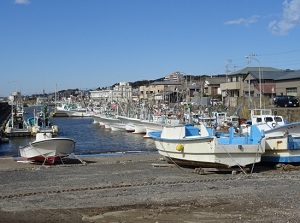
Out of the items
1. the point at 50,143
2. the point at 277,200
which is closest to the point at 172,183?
the point at 277,200

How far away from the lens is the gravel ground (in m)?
10.6

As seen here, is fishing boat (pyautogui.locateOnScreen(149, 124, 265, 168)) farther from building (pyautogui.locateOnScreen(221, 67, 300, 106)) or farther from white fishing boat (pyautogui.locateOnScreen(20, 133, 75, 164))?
building (pyautogui.locateOnScreen(221, 67, 300, 106))

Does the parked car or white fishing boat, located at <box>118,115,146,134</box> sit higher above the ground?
the parked car

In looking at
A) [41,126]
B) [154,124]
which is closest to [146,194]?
[154,124]

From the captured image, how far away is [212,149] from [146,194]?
471 centimetres

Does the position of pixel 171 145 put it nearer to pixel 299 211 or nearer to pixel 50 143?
pixel 50 143

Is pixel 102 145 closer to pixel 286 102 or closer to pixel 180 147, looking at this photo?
pixel 180 147

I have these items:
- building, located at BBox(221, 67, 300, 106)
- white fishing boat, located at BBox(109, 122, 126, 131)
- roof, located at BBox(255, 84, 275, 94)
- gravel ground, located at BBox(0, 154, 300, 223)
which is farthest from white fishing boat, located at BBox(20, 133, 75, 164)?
roof, located at BBox(255, 84, 275, 94)

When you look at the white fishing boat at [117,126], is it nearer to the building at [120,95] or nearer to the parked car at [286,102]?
the building at [120,95]

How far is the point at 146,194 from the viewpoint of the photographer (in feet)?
44.1

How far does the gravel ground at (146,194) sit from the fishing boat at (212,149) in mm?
518

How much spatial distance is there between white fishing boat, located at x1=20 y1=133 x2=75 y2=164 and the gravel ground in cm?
123

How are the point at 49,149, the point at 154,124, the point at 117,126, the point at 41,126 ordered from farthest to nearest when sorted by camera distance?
the point at 117,126
the point at 41,126
the point at 154,124
the point at 49,149

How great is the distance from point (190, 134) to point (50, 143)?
6.86 meters
